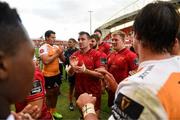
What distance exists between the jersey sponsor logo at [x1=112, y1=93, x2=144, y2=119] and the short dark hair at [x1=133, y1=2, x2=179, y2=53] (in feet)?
1.30

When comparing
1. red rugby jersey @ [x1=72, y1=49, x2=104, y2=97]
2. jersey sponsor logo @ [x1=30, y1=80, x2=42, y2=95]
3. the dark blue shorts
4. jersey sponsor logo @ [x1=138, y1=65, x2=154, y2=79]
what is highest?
jersey sponsor logo @ [x1=138, y1=65, x2=154, y2=79]

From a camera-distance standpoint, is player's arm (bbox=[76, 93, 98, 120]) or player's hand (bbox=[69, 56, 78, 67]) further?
player's hand (bbox=[69, 56, 78, 67])

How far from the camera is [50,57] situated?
7793 mm

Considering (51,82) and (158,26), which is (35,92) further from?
(51,82)

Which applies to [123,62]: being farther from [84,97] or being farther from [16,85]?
[16,85]

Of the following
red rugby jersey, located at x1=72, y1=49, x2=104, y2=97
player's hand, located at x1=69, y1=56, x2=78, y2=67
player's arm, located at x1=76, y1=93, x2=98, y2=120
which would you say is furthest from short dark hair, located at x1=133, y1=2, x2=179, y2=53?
red rugby jersey, located at x1=72, y1=49, x2=104, y2=97

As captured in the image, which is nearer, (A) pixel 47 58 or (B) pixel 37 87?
(B) pixel 37 87

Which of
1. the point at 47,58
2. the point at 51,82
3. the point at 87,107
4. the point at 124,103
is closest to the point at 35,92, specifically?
the point at 87,107

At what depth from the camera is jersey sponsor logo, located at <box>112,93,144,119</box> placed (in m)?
1.88

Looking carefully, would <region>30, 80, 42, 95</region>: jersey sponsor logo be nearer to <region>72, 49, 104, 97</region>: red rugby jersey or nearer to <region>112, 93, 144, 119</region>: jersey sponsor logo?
<region>112, 93, 144, 119</region>: jersey sponsor logo

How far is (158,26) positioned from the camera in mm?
2094

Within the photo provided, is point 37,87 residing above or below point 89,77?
above

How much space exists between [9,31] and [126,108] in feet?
2.94

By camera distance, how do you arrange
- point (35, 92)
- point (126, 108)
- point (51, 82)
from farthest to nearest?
point (51, 82)
point (35, 92)
point (126, 108)
